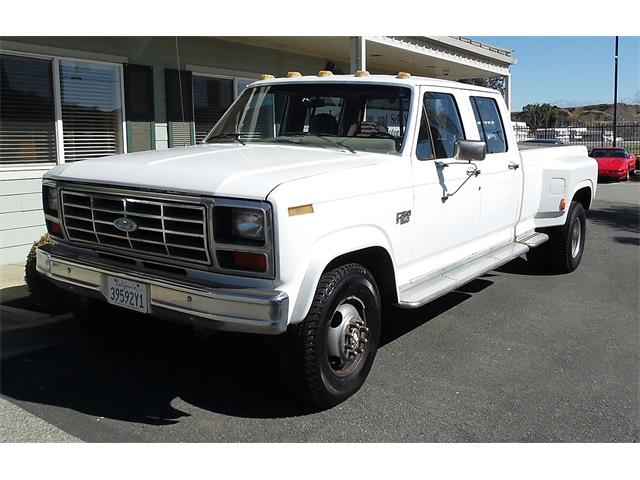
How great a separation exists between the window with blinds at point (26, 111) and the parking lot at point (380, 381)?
2428mm

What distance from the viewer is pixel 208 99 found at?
34.5ft

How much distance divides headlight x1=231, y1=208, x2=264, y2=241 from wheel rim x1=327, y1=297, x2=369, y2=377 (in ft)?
2.44

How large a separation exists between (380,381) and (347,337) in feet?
2.06

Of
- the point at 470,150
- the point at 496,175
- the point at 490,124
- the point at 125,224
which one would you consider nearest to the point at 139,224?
the point at 125,224

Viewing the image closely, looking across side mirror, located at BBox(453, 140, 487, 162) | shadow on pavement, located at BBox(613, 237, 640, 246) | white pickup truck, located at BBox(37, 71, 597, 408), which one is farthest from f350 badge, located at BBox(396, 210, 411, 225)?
shadow on pavement, located at BBox(613, 237, 640, 246)

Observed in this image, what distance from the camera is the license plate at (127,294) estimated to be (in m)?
3.61

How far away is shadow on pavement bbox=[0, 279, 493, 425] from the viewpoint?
3.92 metres

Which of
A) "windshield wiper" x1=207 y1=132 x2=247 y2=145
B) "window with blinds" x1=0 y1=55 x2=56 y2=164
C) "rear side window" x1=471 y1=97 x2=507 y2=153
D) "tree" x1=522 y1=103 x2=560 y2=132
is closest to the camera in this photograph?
"windshield wiper" x1=207 y1=132 x2=247 y2=145

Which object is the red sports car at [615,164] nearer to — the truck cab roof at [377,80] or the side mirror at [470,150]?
the truck cab roof at [377,80]

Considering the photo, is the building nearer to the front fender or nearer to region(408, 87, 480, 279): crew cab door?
region(408, 87, 480, 279): crew cab door

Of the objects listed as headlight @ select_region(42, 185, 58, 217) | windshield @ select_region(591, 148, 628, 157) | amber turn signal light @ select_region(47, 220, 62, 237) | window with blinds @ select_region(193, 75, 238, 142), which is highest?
window with blinds @ select_region(193, 75, 238, 142)

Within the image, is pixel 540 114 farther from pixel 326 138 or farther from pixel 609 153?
pixel 326 138

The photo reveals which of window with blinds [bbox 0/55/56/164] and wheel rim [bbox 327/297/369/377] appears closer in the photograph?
wheel rim [bbox 327/297/369/377]

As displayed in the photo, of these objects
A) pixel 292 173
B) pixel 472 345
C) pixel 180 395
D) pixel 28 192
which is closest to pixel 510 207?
pixel 472 345
